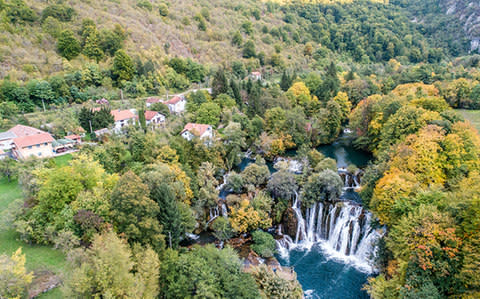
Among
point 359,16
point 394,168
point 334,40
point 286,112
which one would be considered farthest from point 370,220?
point 359,16

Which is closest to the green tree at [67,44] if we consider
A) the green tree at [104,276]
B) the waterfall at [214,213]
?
the waterfall at [214,213]

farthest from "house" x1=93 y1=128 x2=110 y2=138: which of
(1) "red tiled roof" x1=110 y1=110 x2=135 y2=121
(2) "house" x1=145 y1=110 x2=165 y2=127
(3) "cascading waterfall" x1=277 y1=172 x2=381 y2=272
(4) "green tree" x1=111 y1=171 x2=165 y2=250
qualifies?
(3) "cascading waterfall" x1=277 y1=172 x2=381 y2=272

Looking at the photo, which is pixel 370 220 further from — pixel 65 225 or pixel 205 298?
pixel 65 225

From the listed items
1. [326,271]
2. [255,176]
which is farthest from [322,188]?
[326,271]

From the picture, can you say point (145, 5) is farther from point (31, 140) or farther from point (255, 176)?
point (255, 176)

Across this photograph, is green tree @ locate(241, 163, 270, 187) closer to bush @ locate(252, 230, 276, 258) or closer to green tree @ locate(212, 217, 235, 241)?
green tree @ locate(212, 217, 235, 241)

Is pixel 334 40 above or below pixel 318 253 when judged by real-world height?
above
